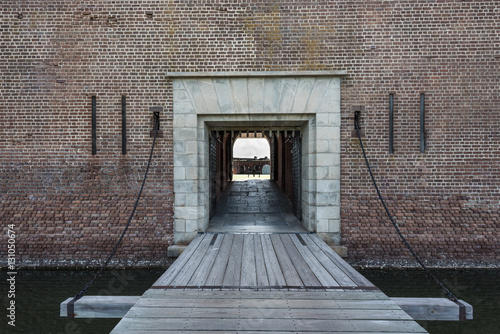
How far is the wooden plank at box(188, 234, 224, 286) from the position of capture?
3531 millimetres

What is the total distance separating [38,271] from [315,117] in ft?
20.7

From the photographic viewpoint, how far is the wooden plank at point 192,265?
355 cm

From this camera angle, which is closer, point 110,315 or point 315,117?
point 110,315

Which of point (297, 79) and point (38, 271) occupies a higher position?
point (297, 79)

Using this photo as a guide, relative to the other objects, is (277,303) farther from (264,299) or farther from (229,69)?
(229,69)

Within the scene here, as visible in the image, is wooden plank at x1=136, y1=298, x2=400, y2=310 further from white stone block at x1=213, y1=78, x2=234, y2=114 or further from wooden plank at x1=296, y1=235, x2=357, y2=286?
white stone block at x1=213, y1=78, x2=234, y2=114

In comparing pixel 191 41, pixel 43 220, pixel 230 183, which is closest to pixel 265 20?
pixel 191 41

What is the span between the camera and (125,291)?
4.89 metres

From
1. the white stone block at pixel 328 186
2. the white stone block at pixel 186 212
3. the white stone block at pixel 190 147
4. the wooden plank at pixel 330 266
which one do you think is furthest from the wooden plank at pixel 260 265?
the white stone block at pixel 190 147

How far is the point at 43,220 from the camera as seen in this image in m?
5.92

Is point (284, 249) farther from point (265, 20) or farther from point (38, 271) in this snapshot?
point (38, 271)

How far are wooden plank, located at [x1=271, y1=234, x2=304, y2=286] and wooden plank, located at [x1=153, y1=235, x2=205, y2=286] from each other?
1383mm

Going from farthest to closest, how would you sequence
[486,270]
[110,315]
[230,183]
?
[230,183]
[486,270]
[110,315]

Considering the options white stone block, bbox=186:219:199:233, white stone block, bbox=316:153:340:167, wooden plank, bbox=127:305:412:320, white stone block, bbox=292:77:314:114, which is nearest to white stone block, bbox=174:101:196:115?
white stone block, bbox=292:77:314:114
